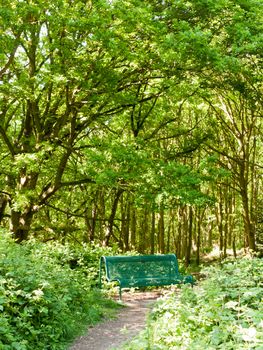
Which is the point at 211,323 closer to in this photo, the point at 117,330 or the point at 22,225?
the point at 117,330

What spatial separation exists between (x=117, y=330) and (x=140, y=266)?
14.2 ft

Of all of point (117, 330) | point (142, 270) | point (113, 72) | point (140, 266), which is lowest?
point (117, 330)

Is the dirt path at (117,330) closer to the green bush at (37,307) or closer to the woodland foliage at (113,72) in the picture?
the green bush at (37,307)

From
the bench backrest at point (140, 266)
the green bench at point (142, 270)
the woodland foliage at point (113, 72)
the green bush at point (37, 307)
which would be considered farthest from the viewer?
the bench backrest at point (140, 266)

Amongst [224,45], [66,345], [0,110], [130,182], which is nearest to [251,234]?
[130,182]

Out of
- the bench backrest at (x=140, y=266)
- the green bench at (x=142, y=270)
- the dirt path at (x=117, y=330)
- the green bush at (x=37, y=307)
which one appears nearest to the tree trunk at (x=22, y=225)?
the green bench at (x=142, y=270)

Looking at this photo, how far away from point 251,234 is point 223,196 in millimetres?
7599

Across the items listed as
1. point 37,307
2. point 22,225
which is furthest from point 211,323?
point 22,225

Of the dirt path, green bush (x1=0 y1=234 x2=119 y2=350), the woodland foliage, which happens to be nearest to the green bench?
the dirt path

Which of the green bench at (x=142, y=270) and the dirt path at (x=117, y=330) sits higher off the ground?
the green bench at (x=142, y=270)

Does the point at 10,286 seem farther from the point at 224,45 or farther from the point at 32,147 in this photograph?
the point at 224,45

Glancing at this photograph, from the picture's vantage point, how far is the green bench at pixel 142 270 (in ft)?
37.9

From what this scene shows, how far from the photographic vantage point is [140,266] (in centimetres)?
1216

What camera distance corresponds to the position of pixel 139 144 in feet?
41.6
